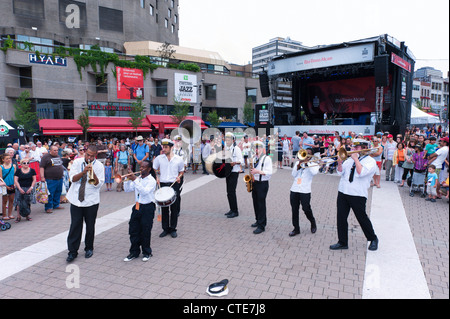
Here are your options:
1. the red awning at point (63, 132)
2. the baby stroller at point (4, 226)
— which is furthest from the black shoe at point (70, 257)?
the red awning at point (63, 132)

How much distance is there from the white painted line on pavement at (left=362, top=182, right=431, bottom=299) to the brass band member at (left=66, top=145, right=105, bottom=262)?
4.29m

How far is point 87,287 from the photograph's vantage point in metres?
4.16

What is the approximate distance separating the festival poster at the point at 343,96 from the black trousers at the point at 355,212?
18.9m

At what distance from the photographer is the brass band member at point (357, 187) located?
16.4ft

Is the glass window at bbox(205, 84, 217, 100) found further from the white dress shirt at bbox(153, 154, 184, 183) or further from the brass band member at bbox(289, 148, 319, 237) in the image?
the brass band member at bbox(289, 148, 319, 237)

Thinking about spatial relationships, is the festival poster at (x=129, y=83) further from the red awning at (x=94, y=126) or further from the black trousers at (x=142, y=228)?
the black trousers at (x=142, y=228)

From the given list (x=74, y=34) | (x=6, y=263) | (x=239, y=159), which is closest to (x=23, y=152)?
(x=6, y=263)

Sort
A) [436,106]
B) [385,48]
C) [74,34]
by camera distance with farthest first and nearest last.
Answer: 1. [436,106]
2. [74,34]
3. [385,48]

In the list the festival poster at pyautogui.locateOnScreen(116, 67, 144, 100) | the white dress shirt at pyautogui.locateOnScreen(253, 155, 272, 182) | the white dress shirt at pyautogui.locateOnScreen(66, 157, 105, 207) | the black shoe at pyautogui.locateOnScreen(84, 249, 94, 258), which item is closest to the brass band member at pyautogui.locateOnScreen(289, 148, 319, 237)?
the white dress shirt at pyautogui.locateOnScreen(253, 155, 272, 182)

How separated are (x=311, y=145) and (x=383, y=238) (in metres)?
8.43

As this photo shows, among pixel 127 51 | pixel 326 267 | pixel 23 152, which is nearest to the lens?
pixel 326 267

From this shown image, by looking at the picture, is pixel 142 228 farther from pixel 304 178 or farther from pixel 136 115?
pixel 136 115
